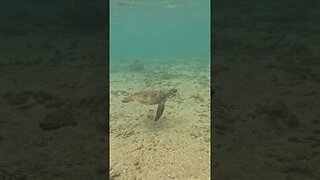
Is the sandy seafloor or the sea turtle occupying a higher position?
the sandy seafloor

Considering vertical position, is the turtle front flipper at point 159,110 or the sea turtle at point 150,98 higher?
the turtle front flipper at point 159,110

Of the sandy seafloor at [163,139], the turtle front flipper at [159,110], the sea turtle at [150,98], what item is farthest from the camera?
the sea turtle at [150,98]

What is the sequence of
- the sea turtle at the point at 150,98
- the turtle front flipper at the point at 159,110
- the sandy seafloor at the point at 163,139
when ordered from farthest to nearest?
the sea turtle at the point at 150,98 < the turtle front flipper at the point at 159,110 < the sandy seafloor at the point at 163,139

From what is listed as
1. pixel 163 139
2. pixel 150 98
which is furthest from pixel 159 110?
pixel 163 139

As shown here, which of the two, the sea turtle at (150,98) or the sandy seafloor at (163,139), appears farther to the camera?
the sea turtle at (150,98)

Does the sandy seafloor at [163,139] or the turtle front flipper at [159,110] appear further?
the turtle front flipper at [159,110]

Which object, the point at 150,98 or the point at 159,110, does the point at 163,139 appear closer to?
the point at 159,110

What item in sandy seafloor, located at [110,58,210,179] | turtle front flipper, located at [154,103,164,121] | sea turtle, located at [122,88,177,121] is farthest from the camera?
sea turtle, located at [122,88,177,121]

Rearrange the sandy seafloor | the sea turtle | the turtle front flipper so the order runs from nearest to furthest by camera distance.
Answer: the sandy seafloor, the turtle front flipper, the sea turtle

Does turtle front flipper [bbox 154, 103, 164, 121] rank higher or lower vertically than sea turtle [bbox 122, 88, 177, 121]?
higher

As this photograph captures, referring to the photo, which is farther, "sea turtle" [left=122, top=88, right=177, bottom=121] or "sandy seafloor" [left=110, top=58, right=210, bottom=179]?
"sea turtle" [left=122, top=88, right=177, bottom=121]

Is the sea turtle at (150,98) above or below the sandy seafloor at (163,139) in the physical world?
below
